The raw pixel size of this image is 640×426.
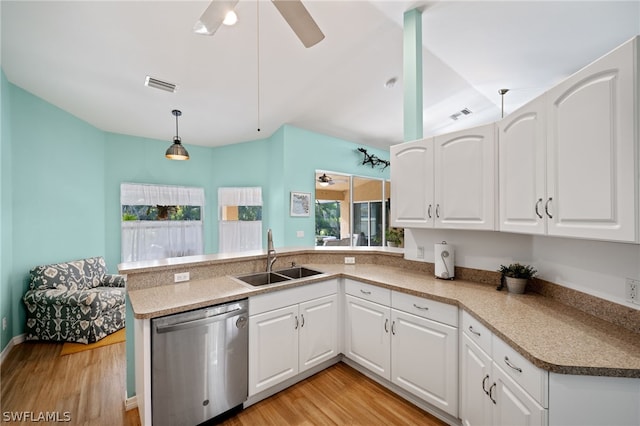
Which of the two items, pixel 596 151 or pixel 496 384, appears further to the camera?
pixel 496 384

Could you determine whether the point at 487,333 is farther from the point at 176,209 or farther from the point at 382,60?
the point at 176,209

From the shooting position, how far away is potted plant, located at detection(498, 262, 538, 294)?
1769 mm

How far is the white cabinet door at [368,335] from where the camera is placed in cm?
209

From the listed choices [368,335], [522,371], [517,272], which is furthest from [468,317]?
[368,335]

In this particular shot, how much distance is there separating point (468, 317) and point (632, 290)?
735mm

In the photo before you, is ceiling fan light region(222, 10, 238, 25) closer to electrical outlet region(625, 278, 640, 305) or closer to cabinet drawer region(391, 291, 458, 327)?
cabinet drawer region(391, 291, 458, 327)

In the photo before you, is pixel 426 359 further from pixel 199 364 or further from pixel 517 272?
pixel 199 364

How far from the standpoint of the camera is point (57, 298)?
9.55 feet

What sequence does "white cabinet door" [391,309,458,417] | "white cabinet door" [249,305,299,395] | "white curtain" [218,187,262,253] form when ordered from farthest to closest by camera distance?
"white curtain" [218,187,262,253] < "white cabinet door" [249,305,299,395] < "white cabinet door" [391,309,458,417]

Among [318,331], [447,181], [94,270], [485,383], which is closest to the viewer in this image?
[485,383]

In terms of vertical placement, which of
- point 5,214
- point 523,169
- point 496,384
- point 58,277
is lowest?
point 496,384

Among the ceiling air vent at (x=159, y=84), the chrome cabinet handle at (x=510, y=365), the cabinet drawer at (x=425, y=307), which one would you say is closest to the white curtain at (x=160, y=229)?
the ceiling air vent at (x=159, y=84)

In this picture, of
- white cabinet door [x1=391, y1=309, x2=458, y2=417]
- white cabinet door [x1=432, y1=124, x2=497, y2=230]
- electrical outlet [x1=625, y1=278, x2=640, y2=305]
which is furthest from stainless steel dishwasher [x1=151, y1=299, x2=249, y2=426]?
electrical outlet [x1=625, y1=278, x2=640, y2=305]

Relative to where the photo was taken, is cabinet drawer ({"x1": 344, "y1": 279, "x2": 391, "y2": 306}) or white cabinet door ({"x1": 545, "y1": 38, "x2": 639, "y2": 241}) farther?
cabinet drawer ({"x1": 344, "y1": 279, "x2": 391, "y2": 306})
